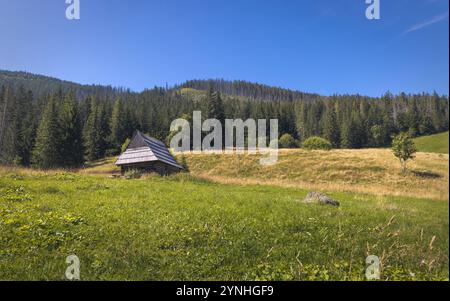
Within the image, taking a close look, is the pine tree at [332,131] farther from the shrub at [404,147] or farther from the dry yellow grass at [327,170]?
the shrub at [404,147]

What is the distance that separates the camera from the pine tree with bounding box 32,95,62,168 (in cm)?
2208

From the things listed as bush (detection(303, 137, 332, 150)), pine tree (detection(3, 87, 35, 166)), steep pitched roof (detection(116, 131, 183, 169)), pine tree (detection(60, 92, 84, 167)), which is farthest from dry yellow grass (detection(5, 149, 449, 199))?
bush (detection(303, 137, 332, 150))

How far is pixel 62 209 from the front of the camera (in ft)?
35.2

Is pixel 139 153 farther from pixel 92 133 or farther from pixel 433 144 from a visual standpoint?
pixel 433 144

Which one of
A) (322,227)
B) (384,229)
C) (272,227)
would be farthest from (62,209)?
(384,229)

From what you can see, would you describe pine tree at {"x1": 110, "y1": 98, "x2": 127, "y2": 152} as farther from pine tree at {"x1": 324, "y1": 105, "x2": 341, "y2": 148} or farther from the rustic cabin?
pine tree at {"x1": 324, "y1": 105, "x2": 341, "y2": 148}
